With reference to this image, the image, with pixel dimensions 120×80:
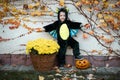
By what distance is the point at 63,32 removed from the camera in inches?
310

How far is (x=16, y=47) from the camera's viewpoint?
325 inches

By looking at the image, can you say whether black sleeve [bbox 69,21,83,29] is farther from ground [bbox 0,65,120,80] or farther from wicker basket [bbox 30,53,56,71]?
ground [bbox 0,65,120,80]

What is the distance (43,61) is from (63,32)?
3.06 ft

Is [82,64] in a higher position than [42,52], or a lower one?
lower

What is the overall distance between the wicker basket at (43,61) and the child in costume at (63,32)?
38 cm

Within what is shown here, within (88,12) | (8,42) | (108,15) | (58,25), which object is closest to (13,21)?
(8,42)

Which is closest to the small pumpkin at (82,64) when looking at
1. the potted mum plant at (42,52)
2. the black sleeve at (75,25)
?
the potted mum plant at (42,52)

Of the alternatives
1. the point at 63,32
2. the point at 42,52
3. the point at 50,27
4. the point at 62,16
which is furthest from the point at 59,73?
the point at 62,16

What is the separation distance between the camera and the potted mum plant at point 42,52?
7.45m

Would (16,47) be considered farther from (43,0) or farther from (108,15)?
(108,15)

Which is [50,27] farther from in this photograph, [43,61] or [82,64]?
[82,64]

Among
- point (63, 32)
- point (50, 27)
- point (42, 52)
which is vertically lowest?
Answer: point (42, 52)

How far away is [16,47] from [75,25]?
1.69m

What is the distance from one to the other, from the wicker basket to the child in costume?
384 mm
